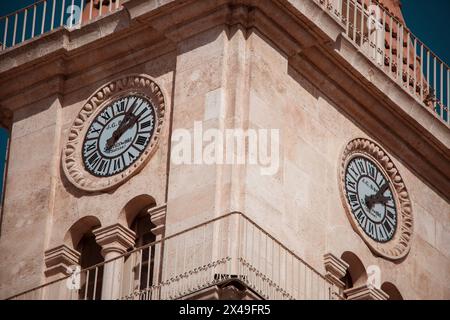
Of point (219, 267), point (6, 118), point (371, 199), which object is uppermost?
point (6, 118)

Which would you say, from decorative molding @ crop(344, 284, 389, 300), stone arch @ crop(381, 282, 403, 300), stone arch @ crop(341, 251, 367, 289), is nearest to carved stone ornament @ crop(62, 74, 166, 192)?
stone arch @ crop(341, 251, 367, 289)

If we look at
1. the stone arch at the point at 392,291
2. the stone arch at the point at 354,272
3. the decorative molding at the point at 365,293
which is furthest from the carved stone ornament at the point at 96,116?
the stone arch at the point at 392,291

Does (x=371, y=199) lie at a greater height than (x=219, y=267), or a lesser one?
greater

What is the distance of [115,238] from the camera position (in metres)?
41.0

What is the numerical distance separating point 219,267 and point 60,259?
12.8 ft

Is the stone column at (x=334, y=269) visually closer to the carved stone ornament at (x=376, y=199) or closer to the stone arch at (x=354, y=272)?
the stone arch at (x=354, y=272)

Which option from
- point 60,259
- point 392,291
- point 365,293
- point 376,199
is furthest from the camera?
point 376,199

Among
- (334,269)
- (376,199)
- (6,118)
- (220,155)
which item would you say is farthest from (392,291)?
(6,118)

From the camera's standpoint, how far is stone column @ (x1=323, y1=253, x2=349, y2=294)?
41156 millimetres

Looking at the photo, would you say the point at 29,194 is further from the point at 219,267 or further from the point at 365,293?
the point at 365,293

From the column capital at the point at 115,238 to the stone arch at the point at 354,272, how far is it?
3.36 metres

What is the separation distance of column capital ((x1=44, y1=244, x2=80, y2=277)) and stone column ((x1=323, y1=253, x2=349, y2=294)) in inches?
146

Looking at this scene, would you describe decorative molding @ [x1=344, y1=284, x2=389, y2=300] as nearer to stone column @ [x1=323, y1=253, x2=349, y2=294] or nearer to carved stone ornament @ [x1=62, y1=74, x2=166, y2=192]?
stone column @ [x1=323, y1=253, x2=349, y2=294]
